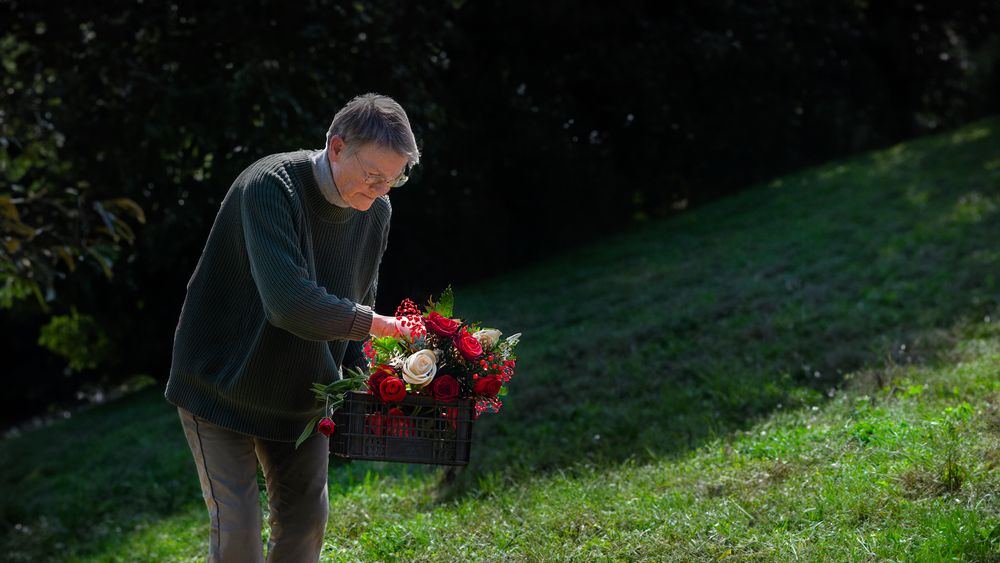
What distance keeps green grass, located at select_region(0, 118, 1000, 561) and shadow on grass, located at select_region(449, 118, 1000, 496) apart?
0.03 meters

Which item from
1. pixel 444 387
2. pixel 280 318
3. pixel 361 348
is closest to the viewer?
pixel 280 318

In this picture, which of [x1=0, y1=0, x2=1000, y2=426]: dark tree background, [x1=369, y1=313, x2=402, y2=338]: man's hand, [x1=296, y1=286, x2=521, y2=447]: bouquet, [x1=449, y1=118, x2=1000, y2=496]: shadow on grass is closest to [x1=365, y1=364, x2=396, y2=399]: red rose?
[x1=296, y1=286, x2=521, y2=447]: bouquet

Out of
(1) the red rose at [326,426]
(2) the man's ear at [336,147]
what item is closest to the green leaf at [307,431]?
(1) the red rose at [326,426]

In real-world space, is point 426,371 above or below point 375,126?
below

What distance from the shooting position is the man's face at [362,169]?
120 inches

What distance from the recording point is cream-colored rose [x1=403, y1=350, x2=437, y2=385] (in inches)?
123

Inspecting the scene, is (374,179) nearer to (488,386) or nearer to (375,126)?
(375,126)

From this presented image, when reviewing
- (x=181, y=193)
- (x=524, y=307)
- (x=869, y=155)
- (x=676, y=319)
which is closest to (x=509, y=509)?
(x=676, y=319)

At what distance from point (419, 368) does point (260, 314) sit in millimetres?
577

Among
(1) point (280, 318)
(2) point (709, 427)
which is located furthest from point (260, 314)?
(2) point (709, 427)

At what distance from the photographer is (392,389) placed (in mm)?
3109

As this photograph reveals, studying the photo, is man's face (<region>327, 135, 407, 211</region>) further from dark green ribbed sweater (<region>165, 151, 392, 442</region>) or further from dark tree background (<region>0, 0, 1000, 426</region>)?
dark tree background (<region>0, 0, 1000, 426</region>)

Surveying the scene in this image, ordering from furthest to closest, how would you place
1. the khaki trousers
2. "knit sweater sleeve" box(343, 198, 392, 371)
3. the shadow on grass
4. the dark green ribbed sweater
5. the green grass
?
the shadow on grass → the green grass → "knit sweater sleeve" box(343, 198, 392, 371) → the khaki trousers → the dark green ribbed sweater

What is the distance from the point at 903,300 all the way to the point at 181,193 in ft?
25.9
